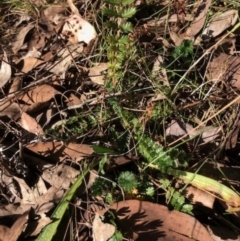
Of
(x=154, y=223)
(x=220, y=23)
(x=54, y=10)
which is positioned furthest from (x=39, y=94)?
(x=220, y=23)

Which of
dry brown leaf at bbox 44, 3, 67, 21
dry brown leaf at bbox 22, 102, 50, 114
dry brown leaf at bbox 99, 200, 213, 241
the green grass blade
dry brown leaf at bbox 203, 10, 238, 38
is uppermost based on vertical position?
dry brown leaf at bbox 44, 3, 67, 21

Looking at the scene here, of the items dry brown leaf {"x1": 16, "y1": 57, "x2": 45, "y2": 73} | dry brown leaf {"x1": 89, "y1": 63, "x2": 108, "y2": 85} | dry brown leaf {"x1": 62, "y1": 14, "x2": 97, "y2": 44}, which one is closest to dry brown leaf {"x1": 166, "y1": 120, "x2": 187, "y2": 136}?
dry brown leaf {"x1": 89, "y1": 63, "x2": 108, "y2": 85}

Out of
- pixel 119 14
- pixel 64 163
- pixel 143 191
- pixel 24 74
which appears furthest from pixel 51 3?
pixel 143 191

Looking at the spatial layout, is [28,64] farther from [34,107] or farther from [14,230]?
[14,230]

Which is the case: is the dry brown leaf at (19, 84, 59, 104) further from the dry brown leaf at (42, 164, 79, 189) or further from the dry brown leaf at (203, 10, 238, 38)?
the dry brown leaf at (203, 10, 238, 38)

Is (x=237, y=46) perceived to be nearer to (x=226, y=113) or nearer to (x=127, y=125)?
(x=226, y=113)

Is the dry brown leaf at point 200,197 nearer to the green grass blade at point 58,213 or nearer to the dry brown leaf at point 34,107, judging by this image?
the green grass blade at point 58,213

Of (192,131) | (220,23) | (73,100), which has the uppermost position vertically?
(220,23)
